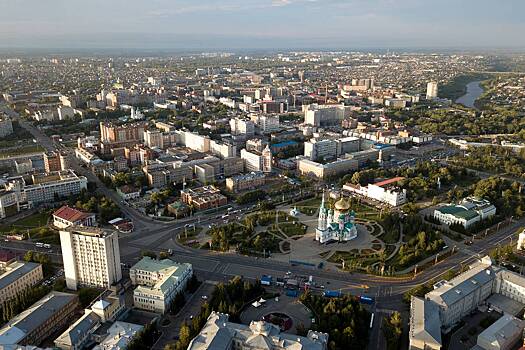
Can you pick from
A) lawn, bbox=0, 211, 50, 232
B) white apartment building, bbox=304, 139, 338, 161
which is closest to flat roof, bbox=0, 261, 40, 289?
lawn, bbox=0, 211, 50, 232

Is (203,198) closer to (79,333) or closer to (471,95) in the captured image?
(79,333)

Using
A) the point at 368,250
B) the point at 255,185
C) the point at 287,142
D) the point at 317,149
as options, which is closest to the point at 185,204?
the point at 255,185

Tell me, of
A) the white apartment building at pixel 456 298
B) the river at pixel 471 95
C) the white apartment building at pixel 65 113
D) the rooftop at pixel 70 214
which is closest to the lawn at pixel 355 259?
the white apartment building at pixel 456 298

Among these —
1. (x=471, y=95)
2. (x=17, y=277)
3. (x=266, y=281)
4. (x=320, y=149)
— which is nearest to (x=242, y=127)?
(x=320, y=149)

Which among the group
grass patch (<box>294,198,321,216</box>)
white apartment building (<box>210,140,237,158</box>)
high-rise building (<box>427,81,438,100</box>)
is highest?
high-rise building (<box>427,81,438,100</box>)

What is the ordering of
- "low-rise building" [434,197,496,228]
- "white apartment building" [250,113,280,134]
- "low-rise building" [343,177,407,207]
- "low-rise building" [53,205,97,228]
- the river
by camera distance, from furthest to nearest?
the river
"white apartment building" [250,113,280,134]
"low-rise building" [343,177,407,207]
"low-rise building" [434,197,496,228]
"low-rise building" [53,205,97,228]

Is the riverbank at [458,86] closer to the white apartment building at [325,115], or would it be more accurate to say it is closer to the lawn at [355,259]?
the white apartment building at [325,115]

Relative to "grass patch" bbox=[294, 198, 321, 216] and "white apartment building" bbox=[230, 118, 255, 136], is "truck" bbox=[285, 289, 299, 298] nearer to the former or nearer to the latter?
"grass patch" bbox=[294, 198, 321, 216]
